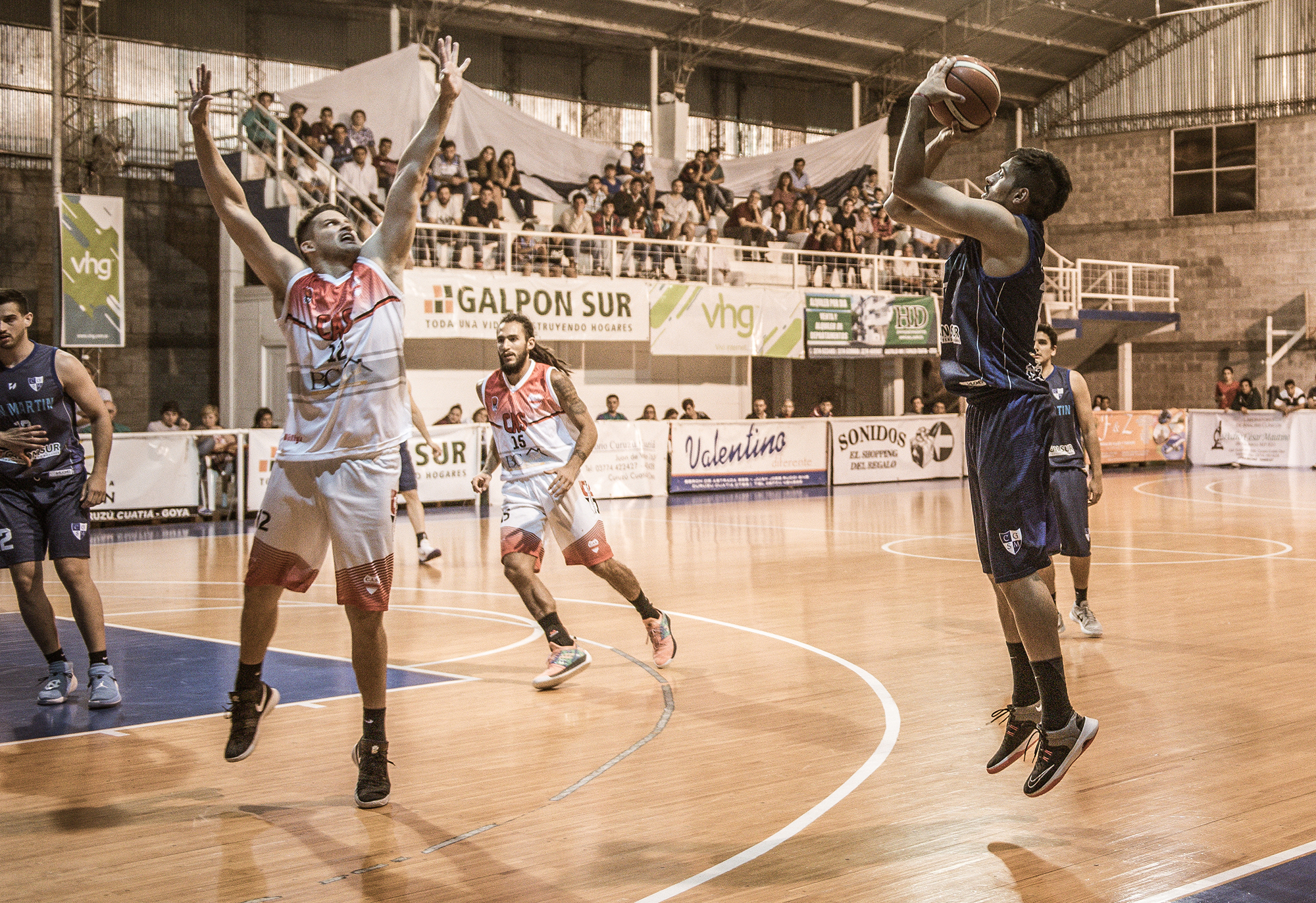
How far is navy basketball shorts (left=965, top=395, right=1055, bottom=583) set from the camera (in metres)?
4.41

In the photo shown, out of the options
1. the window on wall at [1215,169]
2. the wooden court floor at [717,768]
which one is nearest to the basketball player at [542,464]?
the wooden court floor at [717,768]

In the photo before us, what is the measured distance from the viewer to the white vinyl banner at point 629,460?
61.8 feet

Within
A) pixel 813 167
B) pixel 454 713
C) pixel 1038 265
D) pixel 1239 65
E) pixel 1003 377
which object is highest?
pixel 1239 65

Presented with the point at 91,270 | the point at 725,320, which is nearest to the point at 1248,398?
the point at 725,320

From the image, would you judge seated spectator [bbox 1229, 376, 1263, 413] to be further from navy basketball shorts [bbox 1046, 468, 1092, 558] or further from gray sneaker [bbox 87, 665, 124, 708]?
gray sneaker [bbox 87, 665, 124, 708]

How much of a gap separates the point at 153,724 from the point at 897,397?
21.5 metres

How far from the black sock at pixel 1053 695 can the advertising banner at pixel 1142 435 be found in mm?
21905

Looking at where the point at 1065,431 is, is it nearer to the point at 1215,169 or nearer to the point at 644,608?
the point at 644,608

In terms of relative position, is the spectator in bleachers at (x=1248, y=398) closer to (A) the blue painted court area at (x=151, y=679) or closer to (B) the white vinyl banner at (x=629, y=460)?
(B) the white vinyl banner at (x=629, y=460)

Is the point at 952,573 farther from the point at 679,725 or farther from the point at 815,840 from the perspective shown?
the point at 815,840

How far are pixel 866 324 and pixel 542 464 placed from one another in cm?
1706

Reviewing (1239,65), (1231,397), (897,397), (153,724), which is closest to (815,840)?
(153,724)

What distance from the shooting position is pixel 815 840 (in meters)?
4.30

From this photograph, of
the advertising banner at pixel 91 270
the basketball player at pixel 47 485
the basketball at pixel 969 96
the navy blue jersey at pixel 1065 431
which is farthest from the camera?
the advertising banner at pixel 91 270
